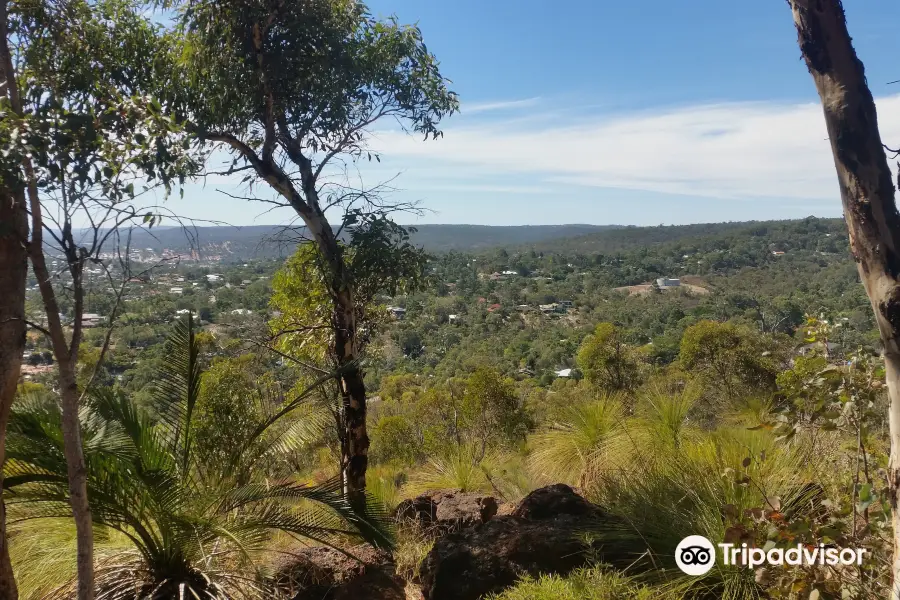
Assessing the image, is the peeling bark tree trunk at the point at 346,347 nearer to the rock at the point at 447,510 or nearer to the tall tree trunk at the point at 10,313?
the rock at the point at 447,510

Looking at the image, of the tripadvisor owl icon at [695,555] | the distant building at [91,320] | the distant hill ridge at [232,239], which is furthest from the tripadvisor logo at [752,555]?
the distant building at [91,320]

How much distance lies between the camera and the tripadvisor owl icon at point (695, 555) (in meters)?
2.96

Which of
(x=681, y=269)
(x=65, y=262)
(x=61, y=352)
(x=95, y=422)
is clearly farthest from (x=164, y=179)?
(x=681, y=269)

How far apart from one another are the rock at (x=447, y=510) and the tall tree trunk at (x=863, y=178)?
9.46 ft

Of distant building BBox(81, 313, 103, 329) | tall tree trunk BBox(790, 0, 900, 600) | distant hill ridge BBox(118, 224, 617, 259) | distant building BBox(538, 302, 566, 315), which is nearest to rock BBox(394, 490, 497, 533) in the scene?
distant hill ridge BBox(118, 224, 617, 259)

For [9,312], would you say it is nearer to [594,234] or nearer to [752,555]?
[752,555]

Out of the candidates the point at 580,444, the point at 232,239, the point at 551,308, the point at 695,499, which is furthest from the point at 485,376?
the point at 551,308

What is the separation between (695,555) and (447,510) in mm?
2113

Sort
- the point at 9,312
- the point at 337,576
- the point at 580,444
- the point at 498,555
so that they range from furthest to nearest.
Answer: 1. the point at 580,444
2. the point at 337,576
3. the point at 498,555
4. the point at 9,312

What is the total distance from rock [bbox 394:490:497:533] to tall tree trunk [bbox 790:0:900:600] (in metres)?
2.88

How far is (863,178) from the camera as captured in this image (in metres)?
2.03

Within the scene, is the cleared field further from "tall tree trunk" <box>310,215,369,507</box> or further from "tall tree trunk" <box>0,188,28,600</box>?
"tall tree trunk" <box>0,188,28,600</box>

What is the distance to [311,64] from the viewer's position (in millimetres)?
4621

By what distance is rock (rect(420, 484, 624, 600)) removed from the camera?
3258 millimetres
